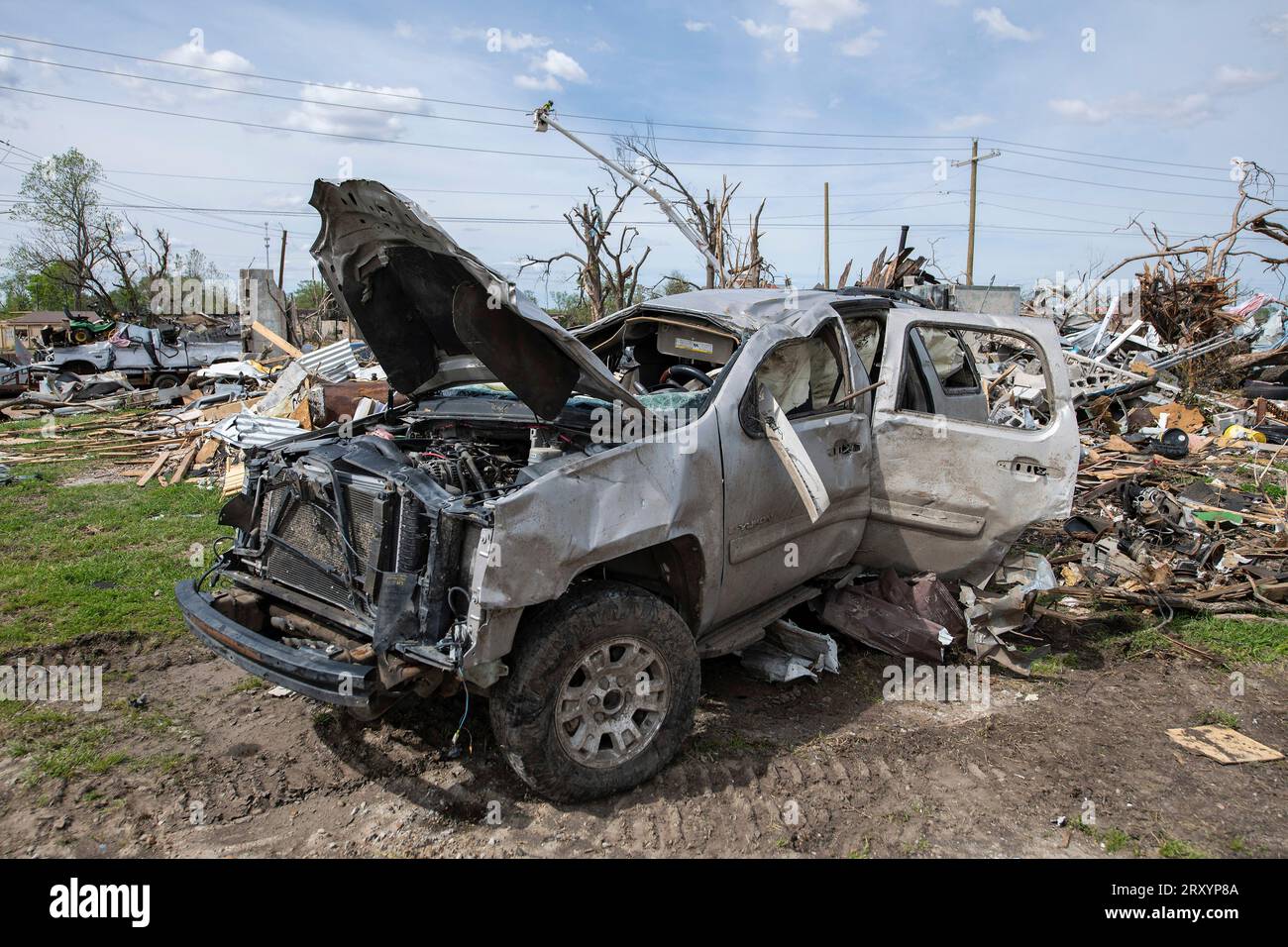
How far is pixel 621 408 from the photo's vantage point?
365 centimetres

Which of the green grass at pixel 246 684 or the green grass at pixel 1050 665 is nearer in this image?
the green grass at pixel 246 684

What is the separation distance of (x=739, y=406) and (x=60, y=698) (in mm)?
3784

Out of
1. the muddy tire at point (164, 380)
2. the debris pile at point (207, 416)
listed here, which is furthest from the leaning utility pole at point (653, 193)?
the muddy tire at point (164, 380)

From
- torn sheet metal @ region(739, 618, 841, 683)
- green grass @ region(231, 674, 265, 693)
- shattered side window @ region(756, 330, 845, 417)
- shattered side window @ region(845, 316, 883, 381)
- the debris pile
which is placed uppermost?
shattered side window @ region(845, 316, 883, 381)

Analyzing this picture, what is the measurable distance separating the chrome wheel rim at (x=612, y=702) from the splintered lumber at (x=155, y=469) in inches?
341

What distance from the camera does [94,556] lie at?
6.55m

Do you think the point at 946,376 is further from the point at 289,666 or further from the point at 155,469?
the point at 155,469

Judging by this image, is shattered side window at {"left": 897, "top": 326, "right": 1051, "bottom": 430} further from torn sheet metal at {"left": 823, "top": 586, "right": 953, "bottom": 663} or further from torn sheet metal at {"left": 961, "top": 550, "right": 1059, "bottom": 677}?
torn sheet metal at {"left": 823, "top": 586, "right": 953, "bottom": 663}

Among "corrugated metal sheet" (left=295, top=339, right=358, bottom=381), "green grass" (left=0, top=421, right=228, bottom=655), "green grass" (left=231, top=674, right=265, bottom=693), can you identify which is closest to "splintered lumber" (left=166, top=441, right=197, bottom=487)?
"green grass" (left=0, top=421, right=228, bottom=655)

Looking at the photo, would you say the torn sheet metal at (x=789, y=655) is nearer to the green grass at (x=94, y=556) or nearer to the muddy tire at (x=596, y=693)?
the muddy tire at (x=596, y=693)

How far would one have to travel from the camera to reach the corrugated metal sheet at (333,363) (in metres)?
12.1

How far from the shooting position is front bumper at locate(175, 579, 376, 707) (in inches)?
115
